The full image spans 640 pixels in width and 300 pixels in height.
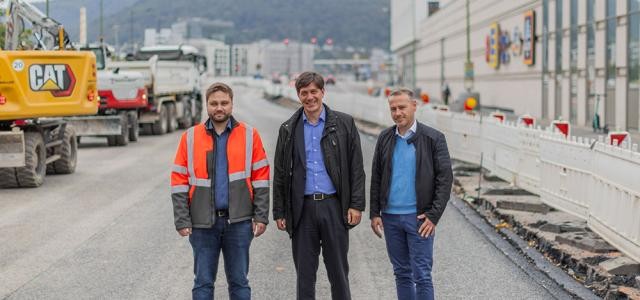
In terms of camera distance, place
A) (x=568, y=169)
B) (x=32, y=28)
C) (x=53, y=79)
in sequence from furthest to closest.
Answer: (x=32, y=28), (x=53, y=79), (x=568, y=169)

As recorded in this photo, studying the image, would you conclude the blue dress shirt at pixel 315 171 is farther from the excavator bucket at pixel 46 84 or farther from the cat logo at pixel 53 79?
the cat logo at pixel 53 79

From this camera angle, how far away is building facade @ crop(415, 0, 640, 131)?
33750 mm

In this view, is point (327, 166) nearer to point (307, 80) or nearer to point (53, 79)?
point (307, 80)

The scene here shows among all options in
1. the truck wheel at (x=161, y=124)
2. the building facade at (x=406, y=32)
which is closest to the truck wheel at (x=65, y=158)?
the truck wheel at (x=161, y=124)

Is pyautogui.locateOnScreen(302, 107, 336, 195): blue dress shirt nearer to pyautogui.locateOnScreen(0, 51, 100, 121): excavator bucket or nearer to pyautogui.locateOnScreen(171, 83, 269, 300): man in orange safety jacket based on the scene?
pyautogui.locateOnScreen(171, 83, 269, 300): man in orange safety jacket

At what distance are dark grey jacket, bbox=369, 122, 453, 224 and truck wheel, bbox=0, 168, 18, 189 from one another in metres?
12.1

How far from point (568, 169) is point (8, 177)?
9819 mm

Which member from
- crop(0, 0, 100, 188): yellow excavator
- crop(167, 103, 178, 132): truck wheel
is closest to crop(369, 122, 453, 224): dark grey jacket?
crop(0, 0, 100, 188): yellow excavator

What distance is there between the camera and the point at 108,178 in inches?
765

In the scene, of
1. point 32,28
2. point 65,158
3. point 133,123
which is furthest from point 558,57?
point 65,158

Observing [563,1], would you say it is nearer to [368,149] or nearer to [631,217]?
[368,149]

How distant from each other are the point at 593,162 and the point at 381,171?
5.61 metres

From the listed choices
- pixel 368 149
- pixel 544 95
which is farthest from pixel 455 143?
pixel 544 95

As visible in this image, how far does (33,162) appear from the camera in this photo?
17953 mm
